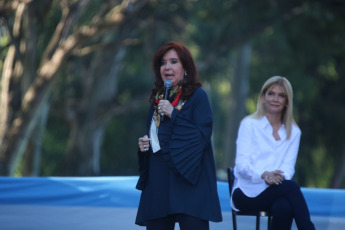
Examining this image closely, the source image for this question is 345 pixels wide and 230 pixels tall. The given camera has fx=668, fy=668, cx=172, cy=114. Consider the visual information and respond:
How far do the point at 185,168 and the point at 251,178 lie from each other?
→ 1248mm

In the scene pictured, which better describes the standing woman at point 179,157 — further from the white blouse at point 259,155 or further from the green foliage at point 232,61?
the green foliage at point 232,61

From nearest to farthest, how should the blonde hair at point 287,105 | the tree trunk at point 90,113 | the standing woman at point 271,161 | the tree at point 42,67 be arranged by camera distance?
the standing woman at point 271,161
the blonde hair at point 287,105
the tree at point 42,67
the tree trunk at point 90,113

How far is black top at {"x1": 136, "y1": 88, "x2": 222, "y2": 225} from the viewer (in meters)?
3.90

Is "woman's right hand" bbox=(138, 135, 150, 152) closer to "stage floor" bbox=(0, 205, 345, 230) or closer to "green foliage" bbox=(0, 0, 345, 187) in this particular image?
"stage floor" bbox=(0, 205, 345, 230)

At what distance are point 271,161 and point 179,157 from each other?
141cm

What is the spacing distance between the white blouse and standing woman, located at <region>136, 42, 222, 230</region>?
105 centimetres

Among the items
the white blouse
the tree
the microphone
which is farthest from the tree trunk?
the microphone

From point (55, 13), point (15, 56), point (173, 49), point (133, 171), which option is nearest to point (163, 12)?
point (55, 13)

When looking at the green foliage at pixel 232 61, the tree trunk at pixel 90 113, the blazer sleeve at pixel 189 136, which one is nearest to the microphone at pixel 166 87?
the blazer sleeve at pixel 189 136

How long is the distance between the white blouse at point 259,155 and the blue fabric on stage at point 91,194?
3.53 ft

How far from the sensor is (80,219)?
5977 mm

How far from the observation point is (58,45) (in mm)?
12484

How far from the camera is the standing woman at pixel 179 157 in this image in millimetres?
3904

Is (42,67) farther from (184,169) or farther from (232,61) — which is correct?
(232,61)
